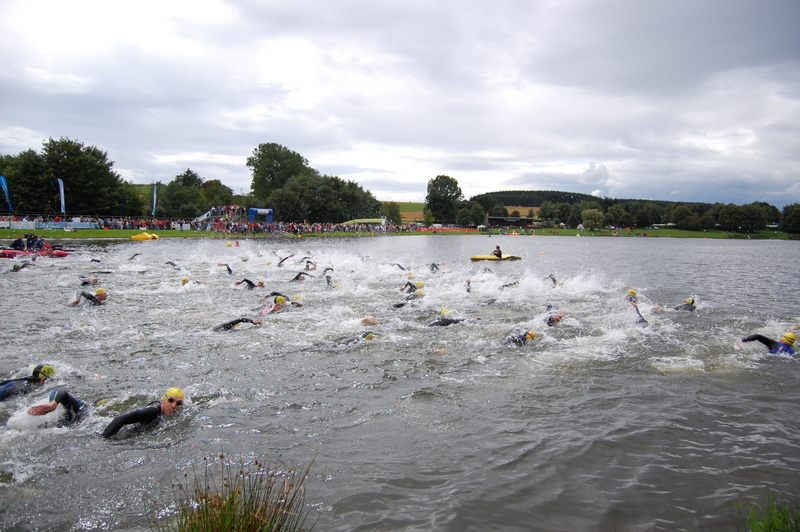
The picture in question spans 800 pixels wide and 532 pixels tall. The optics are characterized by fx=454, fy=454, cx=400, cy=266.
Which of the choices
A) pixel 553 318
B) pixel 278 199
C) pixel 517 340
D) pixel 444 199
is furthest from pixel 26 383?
pixel 444 199

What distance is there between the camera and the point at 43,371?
8062mm

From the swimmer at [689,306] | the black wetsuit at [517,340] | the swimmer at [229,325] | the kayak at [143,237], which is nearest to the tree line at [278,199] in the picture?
the kayak at [143,237]

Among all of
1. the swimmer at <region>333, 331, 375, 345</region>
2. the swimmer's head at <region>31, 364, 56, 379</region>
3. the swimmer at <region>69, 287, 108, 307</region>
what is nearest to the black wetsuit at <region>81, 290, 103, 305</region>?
the swimmer at <region>69, 287, 108, 307</region>

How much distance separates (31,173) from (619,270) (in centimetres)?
6307

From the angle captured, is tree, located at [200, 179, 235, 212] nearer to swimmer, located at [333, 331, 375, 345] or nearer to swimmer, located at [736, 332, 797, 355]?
swimmer, located at [333, 331, 375, 345]

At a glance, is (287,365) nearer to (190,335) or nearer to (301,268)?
(190,335)

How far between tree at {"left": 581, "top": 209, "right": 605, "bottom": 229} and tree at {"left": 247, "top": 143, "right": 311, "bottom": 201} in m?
74.5

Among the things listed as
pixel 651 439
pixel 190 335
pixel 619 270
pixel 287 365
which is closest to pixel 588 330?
pixel 651 439

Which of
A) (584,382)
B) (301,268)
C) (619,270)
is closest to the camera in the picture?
(584,382)

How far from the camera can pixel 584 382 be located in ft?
28.6

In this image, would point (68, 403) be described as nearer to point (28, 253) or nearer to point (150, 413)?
point (150, 413)

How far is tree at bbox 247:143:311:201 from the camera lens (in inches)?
3969

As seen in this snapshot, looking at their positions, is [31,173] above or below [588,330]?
above

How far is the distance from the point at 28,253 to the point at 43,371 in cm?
2577
